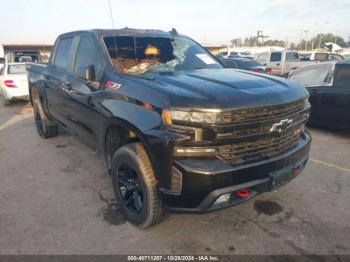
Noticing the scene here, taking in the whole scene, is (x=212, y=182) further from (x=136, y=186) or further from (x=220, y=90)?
(x=136, y=186)

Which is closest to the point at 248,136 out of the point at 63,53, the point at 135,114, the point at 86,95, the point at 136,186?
the point at 135,114

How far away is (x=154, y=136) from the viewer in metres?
2.56

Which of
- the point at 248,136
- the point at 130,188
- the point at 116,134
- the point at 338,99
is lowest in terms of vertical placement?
the point at 130,188

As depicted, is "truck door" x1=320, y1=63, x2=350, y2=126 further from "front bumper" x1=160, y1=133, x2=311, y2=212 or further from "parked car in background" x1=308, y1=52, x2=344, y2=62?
"parked car in background" x1=308, y1=52, x2=344, y2=62

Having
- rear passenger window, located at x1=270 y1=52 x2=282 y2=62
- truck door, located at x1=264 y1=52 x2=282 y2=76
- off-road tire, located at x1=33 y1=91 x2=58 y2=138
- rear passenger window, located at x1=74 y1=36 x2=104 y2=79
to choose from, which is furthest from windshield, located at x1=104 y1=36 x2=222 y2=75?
rear passenger window, located at x1=270 y1=52 x2=282 y2=62

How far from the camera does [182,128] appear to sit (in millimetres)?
2459

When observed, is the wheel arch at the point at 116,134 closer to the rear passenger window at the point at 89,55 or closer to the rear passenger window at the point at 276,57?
the rear passenger window at the point at 89,55

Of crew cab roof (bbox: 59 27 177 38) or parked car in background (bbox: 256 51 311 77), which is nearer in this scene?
crew cab roof (bbox: 59 27 177 38)

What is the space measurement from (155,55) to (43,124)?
3415 millimetres

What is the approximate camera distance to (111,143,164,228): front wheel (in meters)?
2.74

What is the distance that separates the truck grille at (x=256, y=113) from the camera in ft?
8.08

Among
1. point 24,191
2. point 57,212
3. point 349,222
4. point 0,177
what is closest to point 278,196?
point 349,222

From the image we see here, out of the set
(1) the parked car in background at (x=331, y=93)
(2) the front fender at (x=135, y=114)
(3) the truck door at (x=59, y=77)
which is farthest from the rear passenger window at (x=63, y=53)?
(1) the parked car in background at (x=331, y=93)

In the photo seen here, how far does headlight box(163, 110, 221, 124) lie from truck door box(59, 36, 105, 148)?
120cm
